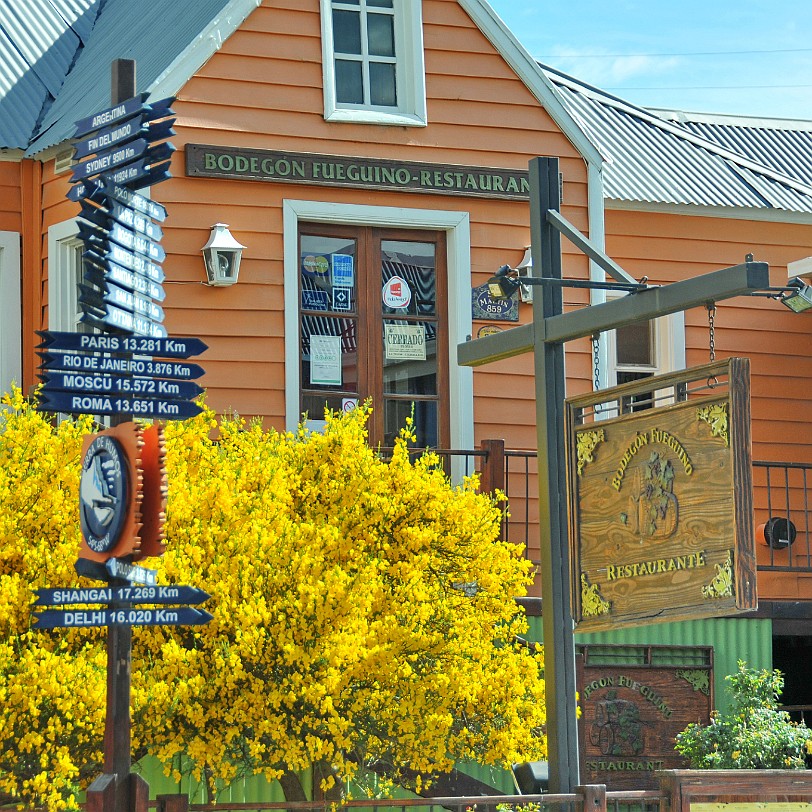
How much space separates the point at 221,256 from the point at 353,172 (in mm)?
1353

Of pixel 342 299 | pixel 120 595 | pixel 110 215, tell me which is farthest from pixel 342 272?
pixel 120 595

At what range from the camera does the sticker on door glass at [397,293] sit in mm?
13031

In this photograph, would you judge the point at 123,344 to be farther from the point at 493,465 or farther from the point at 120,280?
the point at 493,465

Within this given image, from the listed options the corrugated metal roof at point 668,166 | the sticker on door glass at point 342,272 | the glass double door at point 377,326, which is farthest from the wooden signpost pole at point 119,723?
the corrugated metal roof at point 668,166

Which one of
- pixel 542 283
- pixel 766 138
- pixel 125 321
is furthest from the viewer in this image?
pixel 766 138

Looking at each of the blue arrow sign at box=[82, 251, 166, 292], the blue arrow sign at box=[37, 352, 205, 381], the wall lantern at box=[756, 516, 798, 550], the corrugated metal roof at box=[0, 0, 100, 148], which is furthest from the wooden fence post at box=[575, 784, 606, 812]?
the corrugated metal roof at box=[0, 0, 100, 148]

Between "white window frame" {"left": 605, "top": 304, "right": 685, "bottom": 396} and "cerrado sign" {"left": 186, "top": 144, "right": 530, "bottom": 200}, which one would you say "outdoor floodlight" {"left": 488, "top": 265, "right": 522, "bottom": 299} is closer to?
"cerrado sign" {"left": 186, "top": 144, "right": 530, "bottom": 200}

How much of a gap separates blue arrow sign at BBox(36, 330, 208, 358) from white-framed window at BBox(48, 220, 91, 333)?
4.90 meters

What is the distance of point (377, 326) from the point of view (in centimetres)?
1293

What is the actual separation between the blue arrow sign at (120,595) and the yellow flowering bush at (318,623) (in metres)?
1.25

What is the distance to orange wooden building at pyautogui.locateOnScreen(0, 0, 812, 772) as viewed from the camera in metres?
12.5

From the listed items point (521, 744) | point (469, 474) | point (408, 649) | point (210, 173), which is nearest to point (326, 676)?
point (408, 649)

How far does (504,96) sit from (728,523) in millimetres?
6813

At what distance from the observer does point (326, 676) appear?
8.91m
